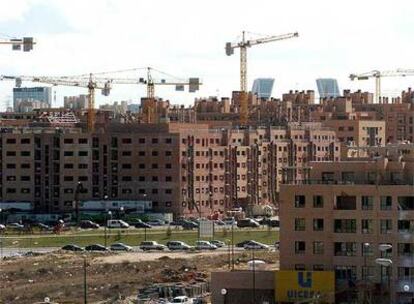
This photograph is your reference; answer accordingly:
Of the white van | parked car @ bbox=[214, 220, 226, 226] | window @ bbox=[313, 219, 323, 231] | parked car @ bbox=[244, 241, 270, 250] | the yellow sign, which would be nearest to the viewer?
the yellow sign

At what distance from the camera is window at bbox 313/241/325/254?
47.3m

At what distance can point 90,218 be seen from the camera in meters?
93.2

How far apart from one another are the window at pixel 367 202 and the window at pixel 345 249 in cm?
119

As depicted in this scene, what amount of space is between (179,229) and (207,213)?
1211 centimetres

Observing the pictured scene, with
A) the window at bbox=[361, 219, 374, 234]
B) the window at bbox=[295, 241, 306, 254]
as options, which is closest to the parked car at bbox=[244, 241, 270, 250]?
the window at bbox=[295, 241, 306, 254]

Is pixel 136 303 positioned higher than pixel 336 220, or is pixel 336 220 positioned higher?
Answer: pixel 336 220

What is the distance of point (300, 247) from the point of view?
47.6m

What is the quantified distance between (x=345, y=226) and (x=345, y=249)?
698 mm

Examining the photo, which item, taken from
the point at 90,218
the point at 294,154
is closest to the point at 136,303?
the point at 90,218

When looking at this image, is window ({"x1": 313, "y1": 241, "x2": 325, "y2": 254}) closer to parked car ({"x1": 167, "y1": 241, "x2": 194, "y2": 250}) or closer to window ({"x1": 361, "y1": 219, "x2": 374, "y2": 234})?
window ({"x1": 361, "y1": 219, "x2": 374, "y2": 234})

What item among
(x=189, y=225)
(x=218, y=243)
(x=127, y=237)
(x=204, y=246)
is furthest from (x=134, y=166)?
(x=204, y=246)

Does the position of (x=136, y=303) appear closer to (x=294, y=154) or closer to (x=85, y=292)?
(x=85, y=292)

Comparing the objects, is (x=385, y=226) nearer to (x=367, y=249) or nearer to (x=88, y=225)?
(x=367, y=249)

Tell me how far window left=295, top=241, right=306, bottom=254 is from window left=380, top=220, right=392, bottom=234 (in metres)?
2.45
